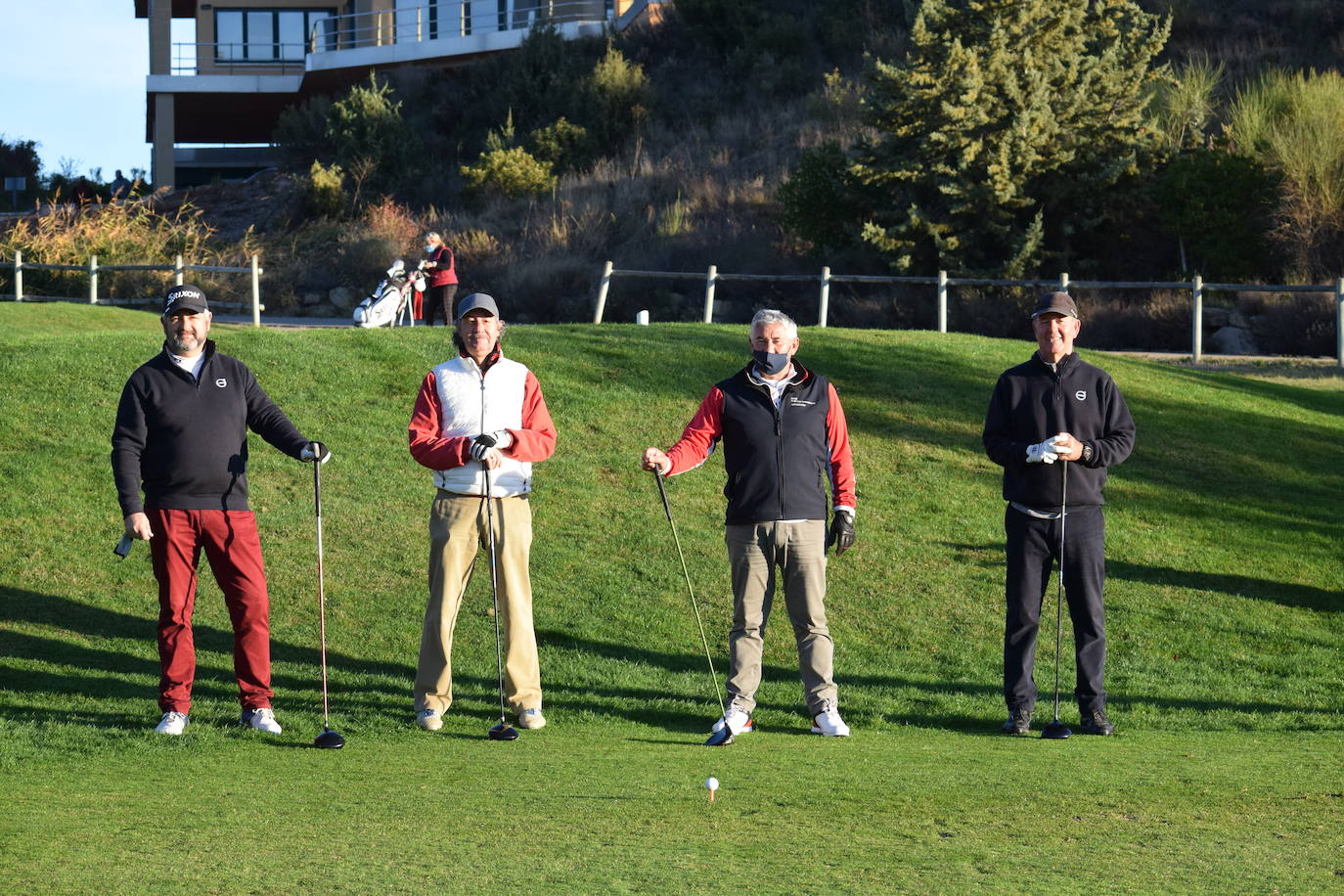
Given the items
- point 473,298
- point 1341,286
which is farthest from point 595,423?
point 1341,286

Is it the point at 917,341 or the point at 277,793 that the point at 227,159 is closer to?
the point at 917,341

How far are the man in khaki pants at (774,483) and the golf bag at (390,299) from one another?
592 inches

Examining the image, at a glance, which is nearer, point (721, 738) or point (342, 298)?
point (721, 738)

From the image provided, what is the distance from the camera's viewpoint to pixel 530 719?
24.1ft

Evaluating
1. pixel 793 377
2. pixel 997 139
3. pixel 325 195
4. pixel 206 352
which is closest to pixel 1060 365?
pixel 793 377

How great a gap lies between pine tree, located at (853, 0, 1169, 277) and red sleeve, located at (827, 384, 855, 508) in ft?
69.6

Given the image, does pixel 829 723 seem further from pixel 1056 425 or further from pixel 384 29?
pixel 384 29

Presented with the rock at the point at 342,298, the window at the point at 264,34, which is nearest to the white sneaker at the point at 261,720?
the rock at the point at 342,298

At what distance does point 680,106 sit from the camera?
42562mm

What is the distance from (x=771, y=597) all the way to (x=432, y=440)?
65.9 inches

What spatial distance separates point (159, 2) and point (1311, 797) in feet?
178

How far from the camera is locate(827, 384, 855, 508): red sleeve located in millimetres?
7141

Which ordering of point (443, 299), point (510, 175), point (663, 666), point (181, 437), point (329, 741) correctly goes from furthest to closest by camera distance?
point (510, 175), point (443, 299), point (663, 666), point (181, 437), point (329, 741)

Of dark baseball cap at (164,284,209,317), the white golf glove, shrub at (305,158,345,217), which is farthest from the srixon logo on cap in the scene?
shrub at (305,158,345,217)
